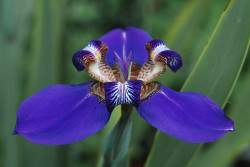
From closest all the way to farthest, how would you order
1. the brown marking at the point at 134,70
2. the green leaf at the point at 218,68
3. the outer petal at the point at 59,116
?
the outer petal at the point at 59,116 < the green leaf at the point at 218,68 < the brown marking at the point at 134,70

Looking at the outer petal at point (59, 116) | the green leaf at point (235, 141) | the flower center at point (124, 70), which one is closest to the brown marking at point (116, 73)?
the flower center at point (124, 70)

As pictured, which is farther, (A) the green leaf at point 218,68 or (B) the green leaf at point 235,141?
(B) the green leaf at point 235,141

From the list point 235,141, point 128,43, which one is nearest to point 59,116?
point 128,43

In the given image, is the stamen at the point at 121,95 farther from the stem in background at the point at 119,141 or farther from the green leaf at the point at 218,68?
the green leaf at the point at 218,68

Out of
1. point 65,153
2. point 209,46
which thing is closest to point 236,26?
point 209,46

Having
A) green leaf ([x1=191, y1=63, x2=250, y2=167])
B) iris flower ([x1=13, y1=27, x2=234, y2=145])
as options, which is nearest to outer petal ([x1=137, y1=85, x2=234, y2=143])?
iris flower ([x1=13, y1=27, x2=234, y2=145])

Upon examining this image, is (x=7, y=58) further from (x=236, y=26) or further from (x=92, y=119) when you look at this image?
(x=236, y=26)

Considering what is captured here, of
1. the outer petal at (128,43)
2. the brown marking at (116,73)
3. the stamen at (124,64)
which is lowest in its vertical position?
the brown marking at (116,73)
